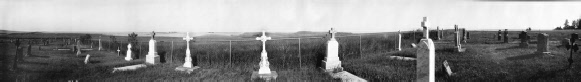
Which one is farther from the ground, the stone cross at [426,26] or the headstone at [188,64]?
the stone cross at [426,26]

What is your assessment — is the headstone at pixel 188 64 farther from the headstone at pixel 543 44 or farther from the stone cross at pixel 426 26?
the headstone at pixel 543 44

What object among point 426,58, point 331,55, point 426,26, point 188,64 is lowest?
point 188,64

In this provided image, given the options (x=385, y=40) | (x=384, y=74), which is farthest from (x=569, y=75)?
(x=385, y=40)

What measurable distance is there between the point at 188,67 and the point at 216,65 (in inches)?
28.6

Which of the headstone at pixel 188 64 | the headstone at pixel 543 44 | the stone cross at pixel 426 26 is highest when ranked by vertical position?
the stone cross at pixel 426 26

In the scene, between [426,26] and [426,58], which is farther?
[426,26]

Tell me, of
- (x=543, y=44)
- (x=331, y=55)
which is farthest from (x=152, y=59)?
(x=543, y=44)

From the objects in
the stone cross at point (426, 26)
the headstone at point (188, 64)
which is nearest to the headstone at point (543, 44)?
the stone cross at point (426, 26)

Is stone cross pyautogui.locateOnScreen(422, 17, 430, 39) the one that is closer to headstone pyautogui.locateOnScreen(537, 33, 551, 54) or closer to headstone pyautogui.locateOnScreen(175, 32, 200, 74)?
headstone pyautogui.locateOnScreen(175, 32, 200, 74)

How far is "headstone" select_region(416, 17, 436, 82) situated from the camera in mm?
3719

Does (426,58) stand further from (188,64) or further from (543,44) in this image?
(543,44)

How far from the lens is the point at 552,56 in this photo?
27.7 ft

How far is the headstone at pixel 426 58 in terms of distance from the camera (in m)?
3.72

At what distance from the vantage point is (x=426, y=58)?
3.79 m
